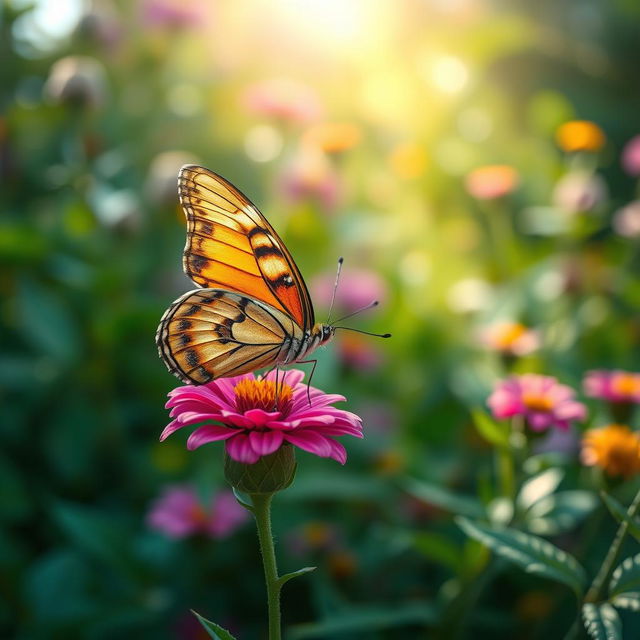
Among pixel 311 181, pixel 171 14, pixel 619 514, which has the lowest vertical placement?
pixel 619 514

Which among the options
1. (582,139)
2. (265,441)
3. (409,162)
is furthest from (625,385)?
(409,162)

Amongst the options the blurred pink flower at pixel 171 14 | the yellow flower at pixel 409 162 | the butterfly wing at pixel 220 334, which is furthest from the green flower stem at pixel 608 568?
the blurred pink flower at pixel 171 14

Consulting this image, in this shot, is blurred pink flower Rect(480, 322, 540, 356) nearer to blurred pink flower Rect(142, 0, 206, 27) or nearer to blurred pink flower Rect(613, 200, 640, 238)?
blurred pink flower Rect(613, 200, 640, 238)

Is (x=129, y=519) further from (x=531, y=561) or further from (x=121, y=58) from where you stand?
(x=121, y=58)

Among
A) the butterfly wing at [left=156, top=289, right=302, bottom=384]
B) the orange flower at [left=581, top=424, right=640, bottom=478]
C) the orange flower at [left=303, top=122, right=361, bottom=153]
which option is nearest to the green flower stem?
the orange flower at [left=581, top=424, right=640, bottom=478]

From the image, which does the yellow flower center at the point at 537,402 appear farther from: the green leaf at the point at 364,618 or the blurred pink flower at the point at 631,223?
the blurred pink flower at the point at 631,223

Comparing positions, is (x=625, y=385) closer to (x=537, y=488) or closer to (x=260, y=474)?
(x=537, y=488)
